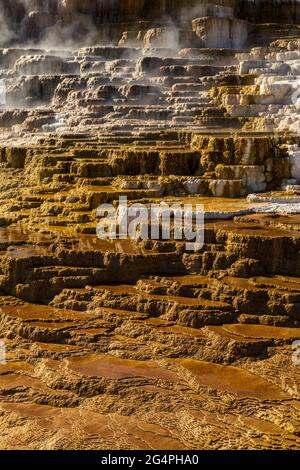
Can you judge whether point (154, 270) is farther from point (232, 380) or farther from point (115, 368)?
point (232, 380)

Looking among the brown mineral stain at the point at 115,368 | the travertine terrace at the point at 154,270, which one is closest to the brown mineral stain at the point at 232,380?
the travertine terrace at the point at 154,270

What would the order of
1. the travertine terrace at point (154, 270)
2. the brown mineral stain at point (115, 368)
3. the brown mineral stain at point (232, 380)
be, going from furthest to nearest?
the brown mineral stain at point (115, 368)
the brown mineral stain at point (232, 380)
the travertine terrace at point (154, 270)

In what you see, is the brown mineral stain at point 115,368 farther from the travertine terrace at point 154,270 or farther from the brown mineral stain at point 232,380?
the brown mineral stain at point 232,380

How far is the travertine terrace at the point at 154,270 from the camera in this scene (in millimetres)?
7094

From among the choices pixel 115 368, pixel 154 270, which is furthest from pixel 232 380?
pixel 154 270

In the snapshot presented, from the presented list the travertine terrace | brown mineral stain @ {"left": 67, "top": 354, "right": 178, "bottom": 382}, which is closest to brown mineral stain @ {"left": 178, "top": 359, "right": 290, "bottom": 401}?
the travertine terrace

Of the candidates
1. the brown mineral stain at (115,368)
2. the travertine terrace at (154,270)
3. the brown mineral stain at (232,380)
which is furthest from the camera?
the brown mineral stain at (115,368)

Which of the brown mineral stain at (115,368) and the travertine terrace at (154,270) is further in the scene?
the brown mineral stain at (115,368)

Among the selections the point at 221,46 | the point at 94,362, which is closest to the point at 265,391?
the point at 94,362

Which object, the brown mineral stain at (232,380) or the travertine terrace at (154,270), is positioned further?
the brown mineral stain at (232,380)

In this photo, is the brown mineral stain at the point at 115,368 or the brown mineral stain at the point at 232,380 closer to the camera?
the brown mineral stain at the point at 232,380

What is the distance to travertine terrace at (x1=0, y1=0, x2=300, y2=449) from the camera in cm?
709

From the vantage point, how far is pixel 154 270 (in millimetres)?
9766

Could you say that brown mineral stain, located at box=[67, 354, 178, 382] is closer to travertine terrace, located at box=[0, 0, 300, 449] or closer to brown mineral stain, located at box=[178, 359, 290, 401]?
travertine terrace, located at box=[0, 0, 300, 449]
